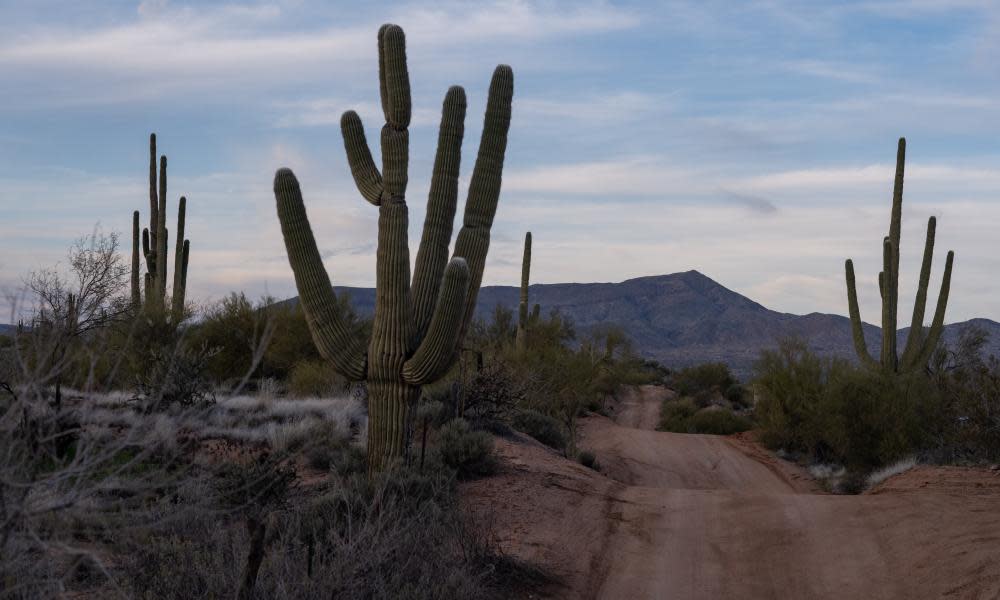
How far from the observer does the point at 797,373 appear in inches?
957

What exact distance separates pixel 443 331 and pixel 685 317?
131381mm

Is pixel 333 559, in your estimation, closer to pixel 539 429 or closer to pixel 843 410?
pixel 539 429

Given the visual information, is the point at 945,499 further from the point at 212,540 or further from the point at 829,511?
the point at 212,540

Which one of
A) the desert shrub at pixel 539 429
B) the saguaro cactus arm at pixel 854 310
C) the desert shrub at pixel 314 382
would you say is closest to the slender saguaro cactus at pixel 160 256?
the desert shrub at pixel 314 382

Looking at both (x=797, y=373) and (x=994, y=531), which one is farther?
(x=797, y=373)

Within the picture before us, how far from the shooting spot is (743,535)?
1174 centimetres

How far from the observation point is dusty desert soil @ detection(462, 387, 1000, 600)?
9648 mm

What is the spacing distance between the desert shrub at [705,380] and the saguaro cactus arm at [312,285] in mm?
28959

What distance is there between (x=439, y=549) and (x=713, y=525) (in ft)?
17.2

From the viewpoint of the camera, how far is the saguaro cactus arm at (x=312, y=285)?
473 inches

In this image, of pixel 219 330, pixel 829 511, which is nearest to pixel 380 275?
pixel 829 511

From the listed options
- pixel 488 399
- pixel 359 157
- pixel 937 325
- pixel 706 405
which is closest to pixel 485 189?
pixel 359 157

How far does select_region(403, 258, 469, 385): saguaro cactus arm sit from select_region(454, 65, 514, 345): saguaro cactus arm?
36.6 inches

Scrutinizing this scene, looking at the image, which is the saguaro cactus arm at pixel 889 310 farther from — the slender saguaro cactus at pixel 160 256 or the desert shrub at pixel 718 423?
the slender saguaro cactus at pixel 160 256
